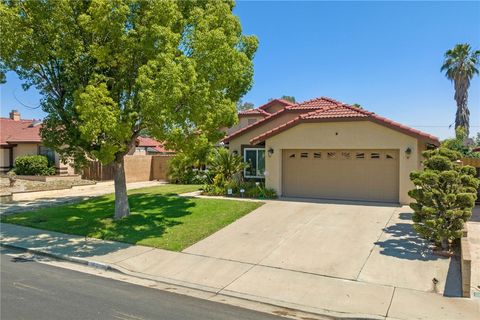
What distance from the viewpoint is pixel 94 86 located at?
11.4 metres

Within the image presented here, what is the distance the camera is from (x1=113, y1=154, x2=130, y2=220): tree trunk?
13203 mm

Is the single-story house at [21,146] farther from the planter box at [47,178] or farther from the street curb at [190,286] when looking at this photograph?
the street curb at [190,286]

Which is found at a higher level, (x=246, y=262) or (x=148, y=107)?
(x=148, y=107)

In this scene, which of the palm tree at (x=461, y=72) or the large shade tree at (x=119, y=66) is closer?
the large shade tree at (x=119, y=66)

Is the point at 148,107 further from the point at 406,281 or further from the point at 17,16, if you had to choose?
the point at 406,281

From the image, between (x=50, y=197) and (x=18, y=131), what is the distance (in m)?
15.4

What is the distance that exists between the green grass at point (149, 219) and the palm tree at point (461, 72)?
2942 cm

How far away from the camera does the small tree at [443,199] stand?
909 cm

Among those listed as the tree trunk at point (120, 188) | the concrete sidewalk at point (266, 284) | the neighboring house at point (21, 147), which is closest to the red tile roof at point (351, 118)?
the tree trunk at point (120, 188)

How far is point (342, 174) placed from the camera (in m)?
16.3

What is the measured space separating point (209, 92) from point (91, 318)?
7.30m

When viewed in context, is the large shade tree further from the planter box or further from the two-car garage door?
the planter box

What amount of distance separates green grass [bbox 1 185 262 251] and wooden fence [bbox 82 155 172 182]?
951cm

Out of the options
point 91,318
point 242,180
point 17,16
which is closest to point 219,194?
point 242,180
